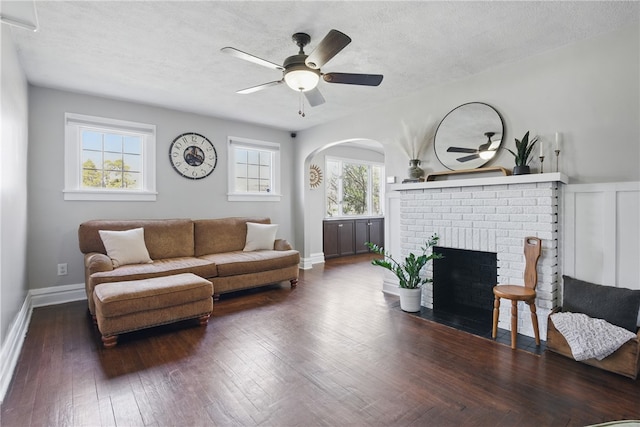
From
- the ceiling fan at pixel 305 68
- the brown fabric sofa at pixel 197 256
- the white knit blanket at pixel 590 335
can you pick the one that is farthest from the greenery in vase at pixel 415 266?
the ceiling fan at pixel 305 68

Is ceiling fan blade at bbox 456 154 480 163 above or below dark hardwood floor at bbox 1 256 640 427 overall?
above

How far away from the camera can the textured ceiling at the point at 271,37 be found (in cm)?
226

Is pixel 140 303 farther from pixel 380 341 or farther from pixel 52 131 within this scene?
pixel 52 131

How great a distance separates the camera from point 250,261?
413 centimetres

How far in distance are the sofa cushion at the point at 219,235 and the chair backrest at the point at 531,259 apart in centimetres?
361

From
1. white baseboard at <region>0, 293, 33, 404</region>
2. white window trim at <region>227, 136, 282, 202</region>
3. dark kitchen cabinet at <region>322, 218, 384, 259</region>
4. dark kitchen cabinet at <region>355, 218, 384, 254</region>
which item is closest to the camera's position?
white baseboard at <region>0, 293, 33, 404</region>

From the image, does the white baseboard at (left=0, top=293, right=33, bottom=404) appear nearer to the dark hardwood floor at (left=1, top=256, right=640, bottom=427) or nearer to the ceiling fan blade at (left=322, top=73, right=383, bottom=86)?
the dark hardwood floor at (left=1, top=256, right=640, bottom=427)

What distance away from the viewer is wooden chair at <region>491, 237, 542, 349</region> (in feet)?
8.41

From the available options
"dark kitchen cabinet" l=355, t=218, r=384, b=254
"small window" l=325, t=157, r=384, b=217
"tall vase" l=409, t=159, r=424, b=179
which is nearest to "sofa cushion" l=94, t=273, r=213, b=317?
"tall vase" l=409, t=159, r=424, b=179

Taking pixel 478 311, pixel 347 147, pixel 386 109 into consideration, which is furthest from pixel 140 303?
pixel 347 147

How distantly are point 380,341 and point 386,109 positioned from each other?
2958mm

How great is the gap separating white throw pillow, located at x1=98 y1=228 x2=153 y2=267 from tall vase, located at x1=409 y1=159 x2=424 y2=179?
3.30 meters

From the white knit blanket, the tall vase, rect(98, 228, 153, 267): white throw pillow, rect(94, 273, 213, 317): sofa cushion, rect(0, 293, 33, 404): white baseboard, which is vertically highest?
the tall vase

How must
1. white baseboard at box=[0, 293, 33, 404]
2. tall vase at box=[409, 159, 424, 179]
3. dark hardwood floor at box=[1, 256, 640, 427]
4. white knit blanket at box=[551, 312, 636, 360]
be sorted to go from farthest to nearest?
1. tall vase at box=[409, 159, 424, 179]
2. white knit blanket at box=[551, 312, 636, 360]
3. white baseboard at box=[0, 293, 33, 404]
4. dark hardwood floor at box=[1, 256, 640, 427]
